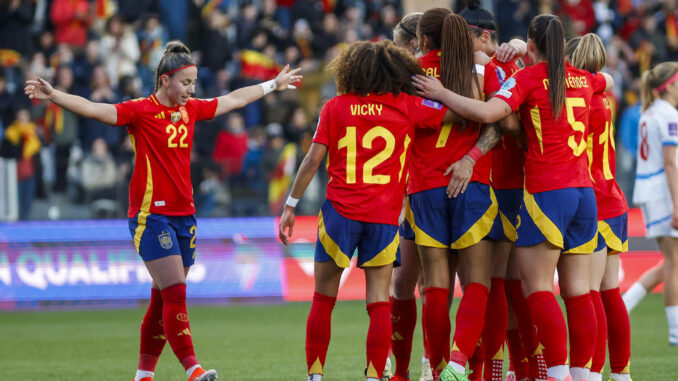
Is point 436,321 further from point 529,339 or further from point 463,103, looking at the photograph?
point 463,103

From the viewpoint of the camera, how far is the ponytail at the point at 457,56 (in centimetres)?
648

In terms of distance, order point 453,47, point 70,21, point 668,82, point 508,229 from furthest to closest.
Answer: point 70,21
point 668,82
point 508,229
point 453,47

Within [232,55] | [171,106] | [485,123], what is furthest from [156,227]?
[232,55]

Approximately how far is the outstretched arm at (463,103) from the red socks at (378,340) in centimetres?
132

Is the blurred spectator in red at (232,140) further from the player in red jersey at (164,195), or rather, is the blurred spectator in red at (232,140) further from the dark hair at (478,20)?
the dark hair at (478,20)

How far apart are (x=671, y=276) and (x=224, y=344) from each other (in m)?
4.47

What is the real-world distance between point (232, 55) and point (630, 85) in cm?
799

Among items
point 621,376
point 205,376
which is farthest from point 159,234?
point 621,376

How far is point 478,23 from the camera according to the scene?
22.3 ft

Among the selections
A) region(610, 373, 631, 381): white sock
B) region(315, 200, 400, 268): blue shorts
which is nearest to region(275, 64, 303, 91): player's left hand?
region(315, 200, 400, 268): blue shorts

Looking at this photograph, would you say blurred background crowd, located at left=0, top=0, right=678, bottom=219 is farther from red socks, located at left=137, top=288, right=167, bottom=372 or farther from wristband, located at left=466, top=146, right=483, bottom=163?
red socks, located at left=137, top=288, right=167, bottom=372

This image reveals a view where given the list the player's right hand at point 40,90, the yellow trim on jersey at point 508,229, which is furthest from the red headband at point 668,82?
the player's right hand at point 40,90

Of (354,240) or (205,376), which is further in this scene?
(205,376)

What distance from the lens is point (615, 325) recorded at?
7.07 m
